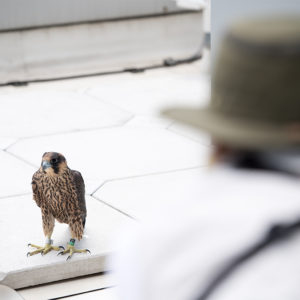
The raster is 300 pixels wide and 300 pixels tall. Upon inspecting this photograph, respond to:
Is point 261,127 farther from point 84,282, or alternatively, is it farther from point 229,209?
point 84,282

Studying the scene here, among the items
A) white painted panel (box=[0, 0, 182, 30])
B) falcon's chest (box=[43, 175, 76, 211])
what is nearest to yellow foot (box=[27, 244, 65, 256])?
falcon's chest (box=[43, 175, 76, 211])

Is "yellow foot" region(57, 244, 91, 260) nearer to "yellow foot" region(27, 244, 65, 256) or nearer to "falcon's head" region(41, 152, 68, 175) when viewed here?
"yellow foot" region(27, 244, 65, 256)

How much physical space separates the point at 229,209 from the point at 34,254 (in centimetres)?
342

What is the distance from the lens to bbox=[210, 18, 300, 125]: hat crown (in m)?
1.45

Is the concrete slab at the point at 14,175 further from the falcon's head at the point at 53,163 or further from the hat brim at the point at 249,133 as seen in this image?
the hat brim at the point at 249,133

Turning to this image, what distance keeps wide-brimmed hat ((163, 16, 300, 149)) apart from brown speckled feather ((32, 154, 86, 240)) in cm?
280

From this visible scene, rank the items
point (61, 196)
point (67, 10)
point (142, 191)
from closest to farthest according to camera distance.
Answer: point (61, 196) → point (142, 191) → point (67, 10)

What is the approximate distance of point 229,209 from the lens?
1.46 metres

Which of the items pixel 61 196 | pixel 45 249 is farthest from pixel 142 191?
pixel 61 196

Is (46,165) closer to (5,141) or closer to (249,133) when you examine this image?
(249,133)

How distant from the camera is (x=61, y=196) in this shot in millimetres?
4289

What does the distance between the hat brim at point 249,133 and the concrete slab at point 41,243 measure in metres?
3.23

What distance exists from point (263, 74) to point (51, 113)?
649 centimetres

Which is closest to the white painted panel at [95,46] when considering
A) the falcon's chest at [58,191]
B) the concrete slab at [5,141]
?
the concrete slab at [5,141]
